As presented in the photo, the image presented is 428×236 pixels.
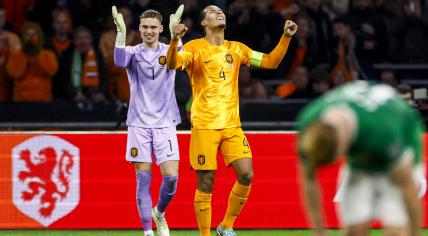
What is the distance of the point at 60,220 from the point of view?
13.1 metres

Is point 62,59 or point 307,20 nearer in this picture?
point 62,59

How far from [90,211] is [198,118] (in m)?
2.30

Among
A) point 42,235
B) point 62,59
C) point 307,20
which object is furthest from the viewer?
point 307,20

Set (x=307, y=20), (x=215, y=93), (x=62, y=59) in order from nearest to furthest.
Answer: (x=215, y=93)
(x=62, y=59)
(x=307, y=20)

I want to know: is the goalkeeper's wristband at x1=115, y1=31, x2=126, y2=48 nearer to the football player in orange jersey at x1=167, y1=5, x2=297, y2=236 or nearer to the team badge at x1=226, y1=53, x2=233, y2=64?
the football player in orange jersey at x1=167, y1=5, x2=297, y2=236

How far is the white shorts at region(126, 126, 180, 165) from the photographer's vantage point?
Result: 11562 millimetres

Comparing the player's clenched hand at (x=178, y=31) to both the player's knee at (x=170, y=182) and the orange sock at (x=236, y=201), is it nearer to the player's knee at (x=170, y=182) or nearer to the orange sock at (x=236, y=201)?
the player's knee at (x=170, y=182)

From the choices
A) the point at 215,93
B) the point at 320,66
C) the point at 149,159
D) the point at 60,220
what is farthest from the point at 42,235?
the point at 320,66

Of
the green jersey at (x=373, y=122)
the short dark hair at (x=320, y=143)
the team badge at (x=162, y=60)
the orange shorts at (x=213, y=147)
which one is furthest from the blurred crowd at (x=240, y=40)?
the short dark hair at (x=320, y=143)

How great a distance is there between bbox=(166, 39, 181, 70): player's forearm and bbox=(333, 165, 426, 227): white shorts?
3807mm

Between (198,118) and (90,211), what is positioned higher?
(198,118)

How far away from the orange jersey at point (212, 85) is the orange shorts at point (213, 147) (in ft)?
0.21

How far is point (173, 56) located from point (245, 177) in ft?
4.53

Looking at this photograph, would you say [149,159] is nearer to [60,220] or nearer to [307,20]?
[60,220]
